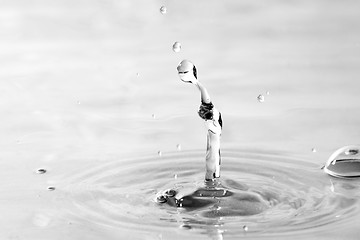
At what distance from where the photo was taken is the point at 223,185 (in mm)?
3604

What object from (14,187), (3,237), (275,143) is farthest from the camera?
(275,143)

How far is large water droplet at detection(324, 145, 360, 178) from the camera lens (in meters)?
3.83

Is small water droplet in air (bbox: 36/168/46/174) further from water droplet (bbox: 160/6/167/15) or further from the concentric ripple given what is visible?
water droplet (bbox: 160/6/167/15)

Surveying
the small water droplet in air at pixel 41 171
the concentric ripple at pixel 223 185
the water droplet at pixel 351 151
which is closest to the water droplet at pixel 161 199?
the concentric ripple at pixel 223 185

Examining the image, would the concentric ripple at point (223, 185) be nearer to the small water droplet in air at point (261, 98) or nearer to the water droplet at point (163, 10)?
the small water droplet in air at point (261, 98)

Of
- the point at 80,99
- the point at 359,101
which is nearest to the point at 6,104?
the point at 80,99

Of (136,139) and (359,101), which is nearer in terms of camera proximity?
(136,139)

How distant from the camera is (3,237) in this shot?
3.16 m

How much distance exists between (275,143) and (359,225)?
109 centimetres

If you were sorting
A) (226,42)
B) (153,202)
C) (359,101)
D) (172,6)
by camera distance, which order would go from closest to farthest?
1. (153,202)
2. (359,101)
3. (226,42)
4. (172,6)

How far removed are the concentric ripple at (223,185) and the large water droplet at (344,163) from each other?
0.06 meters

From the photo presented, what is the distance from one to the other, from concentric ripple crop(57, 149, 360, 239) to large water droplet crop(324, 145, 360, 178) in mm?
57

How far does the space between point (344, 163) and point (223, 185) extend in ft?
1.95

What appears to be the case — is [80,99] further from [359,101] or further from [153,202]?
[153,202]
